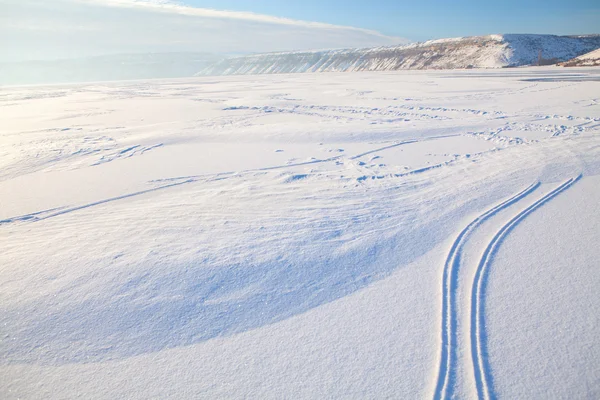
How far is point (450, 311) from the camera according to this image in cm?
288

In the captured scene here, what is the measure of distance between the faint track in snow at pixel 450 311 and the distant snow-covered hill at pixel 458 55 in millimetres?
48963

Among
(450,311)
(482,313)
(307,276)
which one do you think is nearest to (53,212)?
(307,276)

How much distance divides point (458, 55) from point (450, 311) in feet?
220

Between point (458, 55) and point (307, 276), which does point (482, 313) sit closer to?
point (307, 276)

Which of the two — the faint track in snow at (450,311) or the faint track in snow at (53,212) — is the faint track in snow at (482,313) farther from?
the faint track in snow at (53,212)

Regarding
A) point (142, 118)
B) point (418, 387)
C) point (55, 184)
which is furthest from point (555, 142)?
point (142, 118)

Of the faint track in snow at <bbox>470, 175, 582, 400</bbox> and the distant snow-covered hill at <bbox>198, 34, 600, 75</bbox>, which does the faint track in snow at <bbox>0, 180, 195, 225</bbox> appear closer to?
the faint track in snow at <bbox>470, 175, 582, 400</bbox>

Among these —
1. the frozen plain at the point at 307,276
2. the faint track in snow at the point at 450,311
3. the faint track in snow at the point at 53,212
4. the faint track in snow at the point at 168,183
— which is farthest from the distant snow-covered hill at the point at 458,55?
the faint track in snow at the point at 53,212

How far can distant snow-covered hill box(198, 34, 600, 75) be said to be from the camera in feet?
164

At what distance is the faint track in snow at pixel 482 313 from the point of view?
7.45 ft

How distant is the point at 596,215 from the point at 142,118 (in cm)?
1401

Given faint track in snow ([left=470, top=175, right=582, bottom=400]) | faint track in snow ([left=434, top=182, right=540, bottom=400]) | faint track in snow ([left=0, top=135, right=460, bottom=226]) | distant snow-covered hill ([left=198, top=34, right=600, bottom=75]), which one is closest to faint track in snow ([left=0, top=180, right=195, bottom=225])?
faint track in snow ([left=0, top=135, right=460, bottom=226])

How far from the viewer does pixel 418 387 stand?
2.27 meters

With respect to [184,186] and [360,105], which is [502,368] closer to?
[184,186]
